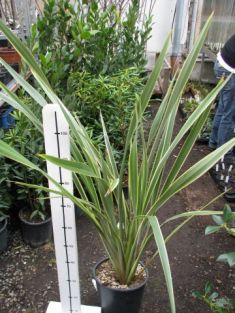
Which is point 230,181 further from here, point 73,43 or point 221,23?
point 221,23

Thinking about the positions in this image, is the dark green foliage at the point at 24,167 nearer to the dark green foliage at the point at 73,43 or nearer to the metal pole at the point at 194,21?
the dark green foliage at the point at 73,43

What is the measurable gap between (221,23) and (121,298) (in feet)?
12.9

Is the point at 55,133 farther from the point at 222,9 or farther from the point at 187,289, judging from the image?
the point at 222,9

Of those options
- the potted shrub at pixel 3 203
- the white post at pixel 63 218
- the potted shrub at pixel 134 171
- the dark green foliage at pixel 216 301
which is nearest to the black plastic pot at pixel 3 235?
the potted shrub at pixel 3 203

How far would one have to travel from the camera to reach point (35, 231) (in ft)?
6.17

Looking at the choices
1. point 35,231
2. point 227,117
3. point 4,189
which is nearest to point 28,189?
point 4,189

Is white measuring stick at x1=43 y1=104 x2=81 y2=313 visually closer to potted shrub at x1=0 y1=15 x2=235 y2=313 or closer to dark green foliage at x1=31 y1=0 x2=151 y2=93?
potted shrub at x1=0 y1=15 x2=235 y2=313

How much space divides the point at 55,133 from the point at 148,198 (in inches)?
16.2

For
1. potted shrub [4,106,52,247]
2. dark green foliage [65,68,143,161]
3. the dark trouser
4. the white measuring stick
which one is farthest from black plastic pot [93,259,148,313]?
the dark trouser

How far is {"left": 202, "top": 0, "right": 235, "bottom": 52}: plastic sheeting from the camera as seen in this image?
3898 mm

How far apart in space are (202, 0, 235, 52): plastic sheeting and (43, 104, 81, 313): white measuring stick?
10.9 ft

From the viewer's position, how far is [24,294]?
162cm

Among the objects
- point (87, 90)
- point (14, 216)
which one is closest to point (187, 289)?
point (14, 216)

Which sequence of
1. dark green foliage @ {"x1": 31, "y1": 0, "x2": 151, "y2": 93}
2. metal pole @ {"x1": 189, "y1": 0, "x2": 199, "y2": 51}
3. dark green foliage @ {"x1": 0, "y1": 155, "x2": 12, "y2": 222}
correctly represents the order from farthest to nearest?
1. metal pole @ {"x1": 189, "y1": 0, "x2": 199, "y2": 51}
2. dark green foliage @ {"x1": 31, "y1": 0, "x2": 151, "y2": 93}
3. dark green foliage @ {"x1": 0, "y1": 155, "x2": 12, "y2": 222}
